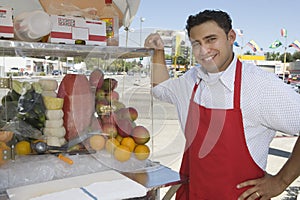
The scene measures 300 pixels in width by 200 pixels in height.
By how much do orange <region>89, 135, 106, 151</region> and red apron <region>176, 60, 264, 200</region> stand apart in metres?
0.34

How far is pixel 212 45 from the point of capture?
1057mm

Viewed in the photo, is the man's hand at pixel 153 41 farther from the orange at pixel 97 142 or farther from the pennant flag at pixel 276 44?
the pennant flag at pixel 276 44

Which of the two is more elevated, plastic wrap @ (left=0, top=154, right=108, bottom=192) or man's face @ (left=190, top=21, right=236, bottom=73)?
man's face @ (left=190, top=21, right=236, bottom=73)

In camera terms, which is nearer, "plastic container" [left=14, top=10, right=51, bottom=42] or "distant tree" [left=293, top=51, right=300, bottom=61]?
"plastic container" [left=14, top=10, right=51, bottom=42]

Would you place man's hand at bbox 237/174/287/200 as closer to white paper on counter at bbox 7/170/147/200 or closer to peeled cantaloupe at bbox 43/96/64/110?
white paper on counter at bbox 7/170/147/200

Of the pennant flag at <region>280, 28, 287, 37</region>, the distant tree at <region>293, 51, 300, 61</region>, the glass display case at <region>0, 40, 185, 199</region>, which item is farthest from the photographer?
the distant tree at <region>293, 51, 300, 61</region>

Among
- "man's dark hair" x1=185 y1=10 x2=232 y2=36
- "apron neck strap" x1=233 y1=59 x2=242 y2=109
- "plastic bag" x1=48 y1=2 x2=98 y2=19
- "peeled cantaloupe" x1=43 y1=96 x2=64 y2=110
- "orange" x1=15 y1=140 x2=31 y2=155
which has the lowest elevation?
"orange" x1=15 y1=140 x2=31 y2=155

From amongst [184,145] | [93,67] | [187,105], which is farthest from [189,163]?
[93,67]

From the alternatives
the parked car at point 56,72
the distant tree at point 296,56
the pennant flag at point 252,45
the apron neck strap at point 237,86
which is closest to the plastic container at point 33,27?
the parked car at point 56,72

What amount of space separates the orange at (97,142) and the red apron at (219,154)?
1.11ft

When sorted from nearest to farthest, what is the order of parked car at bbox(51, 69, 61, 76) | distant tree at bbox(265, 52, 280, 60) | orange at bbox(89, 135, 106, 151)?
orange at bbox(89, 135, 106, 151) → parked car at bbox(51, 69, 61, 76) → distant tree at bbox(265, 52, 280, 60)

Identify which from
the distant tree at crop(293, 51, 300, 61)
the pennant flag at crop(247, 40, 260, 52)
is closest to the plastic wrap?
the pennant flag at crop(247, 40, 260, 52)

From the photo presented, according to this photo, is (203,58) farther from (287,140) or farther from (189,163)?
(287,140)

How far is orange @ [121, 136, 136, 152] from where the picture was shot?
45.3 inches
